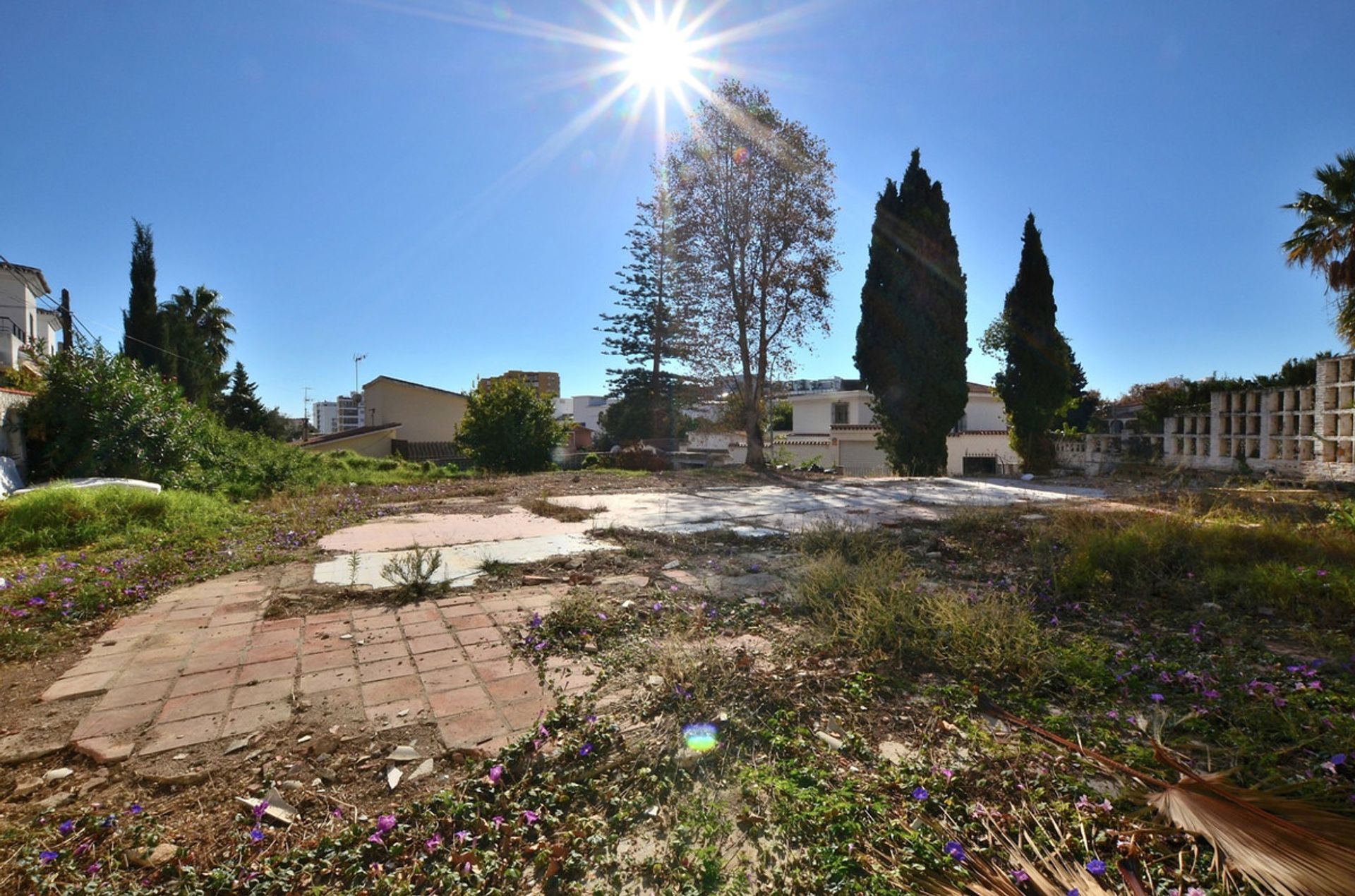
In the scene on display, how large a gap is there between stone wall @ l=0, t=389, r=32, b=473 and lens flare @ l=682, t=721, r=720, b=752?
9169 millimetres

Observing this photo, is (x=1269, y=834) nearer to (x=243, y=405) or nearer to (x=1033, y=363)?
(x=1033, y=363)

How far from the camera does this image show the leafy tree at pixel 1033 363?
498 inches

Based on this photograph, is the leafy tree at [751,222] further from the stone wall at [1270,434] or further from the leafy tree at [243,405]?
the leafy tree at [243,405]

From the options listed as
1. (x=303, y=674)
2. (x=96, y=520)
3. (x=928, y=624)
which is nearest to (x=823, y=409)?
(x=96, y=520)

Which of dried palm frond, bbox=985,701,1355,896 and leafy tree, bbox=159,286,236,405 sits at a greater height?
leafy tree, bbox=159,286,236,405

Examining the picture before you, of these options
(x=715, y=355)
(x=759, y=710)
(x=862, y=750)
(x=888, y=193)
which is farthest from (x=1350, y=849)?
(x=888, y=193)

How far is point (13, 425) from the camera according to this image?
690cm

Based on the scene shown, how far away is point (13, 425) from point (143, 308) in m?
17.4

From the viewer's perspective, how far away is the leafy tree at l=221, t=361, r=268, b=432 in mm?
24875

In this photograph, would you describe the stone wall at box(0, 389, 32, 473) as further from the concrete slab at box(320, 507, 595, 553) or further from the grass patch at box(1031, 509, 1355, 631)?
the grass patch at box(1031, 509, 1355, 631)

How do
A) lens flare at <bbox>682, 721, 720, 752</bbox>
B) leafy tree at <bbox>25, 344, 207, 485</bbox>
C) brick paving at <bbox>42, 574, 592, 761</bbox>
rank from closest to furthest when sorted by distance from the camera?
1. lens flare at <bbox>682, 721, 720, 752</bbox>
2. brick paving at <bbox>42, 574, 592, 761</bbox>
3. leafy tree at <bbox>25, 344, 207, 485</bbox>

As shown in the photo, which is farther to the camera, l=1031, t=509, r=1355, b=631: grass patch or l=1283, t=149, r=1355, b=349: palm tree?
l=1283, t=149, r=1355, b=349: palm tree

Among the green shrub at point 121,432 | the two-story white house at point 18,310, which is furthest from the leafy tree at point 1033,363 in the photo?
the two-story white house at point 18,310

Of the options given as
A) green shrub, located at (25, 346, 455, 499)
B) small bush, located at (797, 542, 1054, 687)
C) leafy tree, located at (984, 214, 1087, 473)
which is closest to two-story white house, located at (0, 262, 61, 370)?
green shrub, located at (25, 346, 455, 499)
